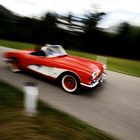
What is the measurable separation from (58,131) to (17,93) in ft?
7.68

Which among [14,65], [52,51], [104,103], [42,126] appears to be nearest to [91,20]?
[14,65]

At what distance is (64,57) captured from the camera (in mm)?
8320

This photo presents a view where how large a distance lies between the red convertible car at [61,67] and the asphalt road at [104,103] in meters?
0.35

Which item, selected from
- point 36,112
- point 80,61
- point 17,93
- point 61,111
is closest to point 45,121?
point 36,112

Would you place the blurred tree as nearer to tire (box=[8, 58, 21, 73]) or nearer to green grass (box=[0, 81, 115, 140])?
tire (box=[8, 58, 21, 73])

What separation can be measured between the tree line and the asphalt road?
13988 mm

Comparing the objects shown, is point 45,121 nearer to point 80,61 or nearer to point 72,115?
point 72,115

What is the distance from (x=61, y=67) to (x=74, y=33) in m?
19.3

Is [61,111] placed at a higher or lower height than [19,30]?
lower

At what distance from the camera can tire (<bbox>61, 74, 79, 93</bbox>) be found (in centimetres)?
725

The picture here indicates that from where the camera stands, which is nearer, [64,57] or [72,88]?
[72,88]

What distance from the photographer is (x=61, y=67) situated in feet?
24.3

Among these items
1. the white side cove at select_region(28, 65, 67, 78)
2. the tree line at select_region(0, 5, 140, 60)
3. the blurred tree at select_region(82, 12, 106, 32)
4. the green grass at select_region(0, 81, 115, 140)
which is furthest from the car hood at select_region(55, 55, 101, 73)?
the blurred tree at select_region(82, 12, 106, 32)

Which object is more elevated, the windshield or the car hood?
the windshield
